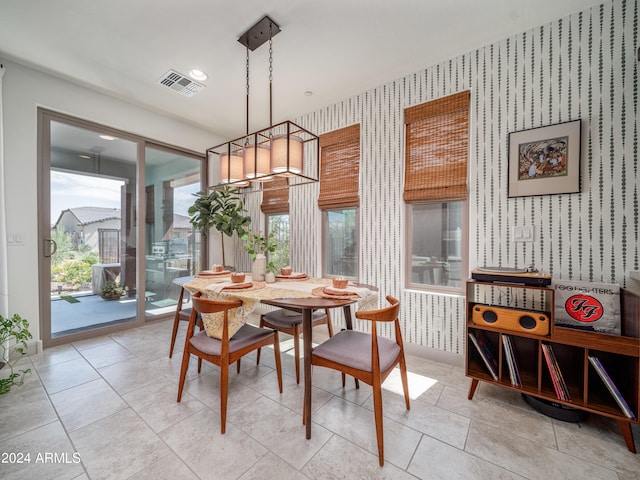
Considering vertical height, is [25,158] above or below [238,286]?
above

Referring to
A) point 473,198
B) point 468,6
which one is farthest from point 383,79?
point 473,198

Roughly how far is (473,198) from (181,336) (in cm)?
346

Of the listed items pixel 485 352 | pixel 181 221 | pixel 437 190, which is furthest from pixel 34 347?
pixel 437 190

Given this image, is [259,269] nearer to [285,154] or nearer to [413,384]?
[285,154]

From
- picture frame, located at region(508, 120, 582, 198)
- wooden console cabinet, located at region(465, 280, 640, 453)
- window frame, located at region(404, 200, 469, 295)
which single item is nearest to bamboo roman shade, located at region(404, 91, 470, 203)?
window frame, located at region(404, 200, 469, 295)

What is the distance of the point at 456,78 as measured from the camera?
243 cm

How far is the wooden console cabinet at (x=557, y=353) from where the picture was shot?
58.6 inches

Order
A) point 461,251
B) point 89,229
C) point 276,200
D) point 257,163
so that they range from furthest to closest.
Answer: point 276,200 < point 89,229 < point 461,251 < point 257,163

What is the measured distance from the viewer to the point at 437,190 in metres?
2.49

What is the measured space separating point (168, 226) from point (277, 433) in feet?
10.6

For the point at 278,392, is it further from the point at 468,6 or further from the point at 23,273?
the point at 468,6

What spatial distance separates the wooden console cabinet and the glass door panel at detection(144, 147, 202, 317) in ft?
12.5

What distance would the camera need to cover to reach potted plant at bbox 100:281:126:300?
3235 millimetres

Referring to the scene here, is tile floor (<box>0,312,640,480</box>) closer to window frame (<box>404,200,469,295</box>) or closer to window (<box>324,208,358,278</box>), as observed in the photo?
window frame (<box>404,200,469,295</box>)
